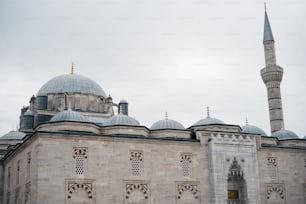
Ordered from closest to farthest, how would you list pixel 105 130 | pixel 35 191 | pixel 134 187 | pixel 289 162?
1. pixel 35 191
2. pixel 134 187
3. pixel 105 130
4. pixel 289 162

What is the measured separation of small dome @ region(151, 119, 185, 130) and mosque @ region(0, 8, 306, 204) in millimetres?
53

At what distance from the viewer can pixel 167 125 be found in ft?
69.8

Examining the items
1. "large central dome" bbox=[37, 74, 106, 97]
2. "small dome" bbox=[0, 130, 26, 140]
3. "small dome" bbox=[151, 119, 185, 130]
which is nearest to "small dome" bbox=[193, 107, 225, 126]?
"small dome" bbox=[151, 119, 185, 130]

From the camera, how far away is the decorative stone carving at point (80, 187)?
671 inches

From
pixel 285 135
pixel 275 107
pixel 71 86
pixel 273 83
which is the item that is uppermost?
pixel 273 83

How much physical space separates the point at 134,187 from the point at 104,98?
981 cm

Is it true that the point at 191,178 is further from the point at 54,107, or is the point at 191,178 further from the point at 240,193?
the point at 54,107

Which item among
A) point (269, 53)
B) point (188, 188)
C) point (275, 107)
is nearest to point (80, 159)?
point (188, 188)

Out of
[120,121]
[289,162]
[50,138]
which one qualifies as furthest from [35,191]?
[289,162]

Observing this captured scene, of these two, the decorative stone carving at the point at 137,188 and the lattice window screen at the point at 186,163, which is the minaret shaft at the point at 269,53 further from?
the decorative stone carving at the point at 137,188

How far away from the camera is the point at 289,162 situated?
22.1 metres

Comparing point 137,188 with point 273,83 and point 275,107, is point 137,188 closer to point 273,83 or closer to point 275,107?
point 275,107

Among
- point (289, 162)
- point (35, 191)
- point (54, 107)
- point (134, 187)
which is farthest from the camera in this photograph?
point (54, 107)

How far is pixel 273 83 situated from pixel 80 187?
16.4 meters
